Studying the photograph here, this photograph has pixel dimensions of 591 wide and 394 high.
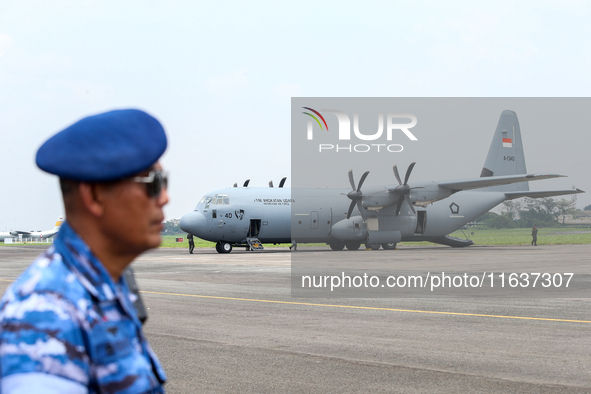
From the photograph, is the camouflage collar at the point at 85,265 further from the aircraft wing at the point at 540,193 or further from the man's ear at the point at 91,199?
the aircraft wing at the point at 540,193

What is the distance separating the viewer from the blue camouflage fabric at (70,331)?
112 centimetres

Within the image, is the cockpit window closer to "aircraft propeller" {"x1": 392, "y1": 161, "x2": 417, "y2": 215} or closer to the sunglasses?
"aircraft propeller" {"x1": 392, "y1": 161, "x2": 417, "y2": 215}

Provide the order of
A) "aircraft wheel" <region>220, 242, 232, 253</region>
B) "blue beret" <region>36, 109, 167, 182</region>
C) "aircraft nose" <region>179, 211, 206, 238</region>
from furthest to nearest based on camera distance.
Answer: "aircraft wheel" <region>220, 242, 232, 253</region> < "aircraft nose" <region>179, 211, 206, 238</region> < "blue beret" <region>36, 109, 167, 182</region>

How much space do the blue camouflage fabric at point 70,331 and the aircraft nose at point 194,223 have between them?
108ft

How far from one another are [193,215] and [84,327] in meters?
33.2

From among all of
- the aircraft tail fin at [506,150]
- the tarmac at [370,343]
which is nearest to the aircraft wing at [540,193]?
the aircraft tail fin at [506,150]

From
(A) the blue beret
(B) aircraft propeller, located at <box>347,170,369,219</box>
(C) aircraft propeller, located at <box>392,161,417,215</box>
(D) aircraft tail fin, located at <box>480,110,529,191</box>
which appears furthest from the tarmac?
(D) aircraft tail fin, located at <box>480,110,529,191</box>

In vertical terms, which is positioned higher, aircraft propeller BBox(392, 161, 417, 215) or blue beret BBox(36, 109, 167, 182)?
blue beret BBox(36, 109, 167, 182)

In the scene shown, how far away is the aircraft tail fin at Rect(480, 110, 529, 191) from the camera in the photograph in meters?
46.4

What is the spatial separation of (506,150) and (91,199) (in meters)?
48.7

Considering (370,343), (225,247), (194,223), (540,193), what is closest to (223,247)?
(225,247)

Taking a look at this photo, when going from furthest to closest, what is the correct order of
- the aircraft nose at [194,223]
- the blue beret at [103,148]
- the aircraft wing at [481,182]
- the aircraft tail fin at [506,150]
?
1. the aircraft tail fin at [506,150]
2. the aircraft wing at [481,182]
3. the aircraft nose at [194,223]
4. the blue beret at [103,148]

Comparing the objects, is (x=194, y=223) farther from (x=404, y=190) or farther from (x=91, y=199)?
(x=91, y=199)

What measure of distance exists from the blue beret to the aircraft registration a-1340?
32.8 m
